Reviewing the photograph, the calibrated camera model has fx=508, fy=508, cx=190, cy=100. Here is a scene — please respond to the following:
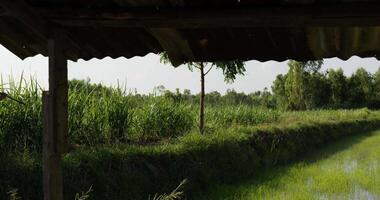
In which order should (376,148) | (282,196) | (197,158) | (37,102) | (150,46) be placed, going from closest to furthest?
1. (150,46)
2. (37,102)
3. (282,196)
4. (197,158)
5. (376,148)

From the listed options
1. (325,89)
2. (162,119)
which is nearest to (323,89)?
(325,89)

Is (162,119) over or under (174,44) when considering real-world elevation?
under

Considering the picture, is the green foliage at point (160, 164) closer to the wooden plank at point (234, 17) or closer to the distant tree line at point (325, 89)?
the wooden plank at point (234, 17)

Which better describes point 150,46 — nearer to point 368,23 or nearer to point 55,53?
point 55,53

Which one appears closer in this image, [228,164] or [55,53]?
[55,53]

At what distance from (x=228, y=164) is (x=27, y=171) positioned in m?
5.12

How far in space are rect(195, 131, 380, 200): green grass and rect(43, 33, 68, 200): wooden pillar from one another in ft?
16.7

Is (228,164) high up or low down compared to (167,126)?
down

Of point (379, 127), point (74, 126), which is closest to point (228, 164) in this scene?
point (74, 126)

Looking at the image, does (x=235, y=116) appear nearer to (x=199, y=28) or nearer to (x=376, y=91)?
(x=199, y=28)

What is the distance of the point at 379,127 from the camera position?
2906 centimetres

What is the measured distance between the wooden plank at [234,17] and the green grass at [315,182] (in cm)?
543

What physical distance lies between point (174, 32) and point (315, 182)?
7438mm

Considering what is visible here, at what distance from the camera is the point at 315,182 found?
33.3ft
